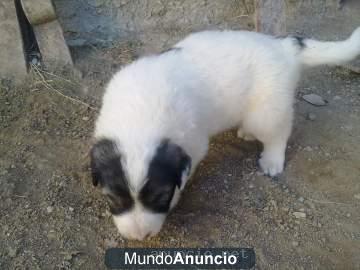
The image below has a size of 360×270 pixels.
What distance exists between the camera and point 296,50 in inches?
182

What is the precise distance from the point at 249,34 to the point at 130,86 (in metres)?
1.34

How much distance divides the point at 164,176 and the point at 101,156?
478 millimetres

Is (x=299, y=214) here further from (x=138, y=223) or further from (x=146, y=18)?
(x=146, y=18)

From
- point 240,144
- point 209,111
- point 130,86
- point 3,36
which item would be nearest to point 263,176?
point 240,144

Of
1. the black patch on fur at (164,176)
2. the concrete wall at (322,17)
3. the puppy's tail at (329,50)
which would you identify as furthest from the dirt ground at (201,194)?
the concrete wall at (322,17)

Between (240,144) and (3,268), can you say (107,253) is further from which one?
(240,144)

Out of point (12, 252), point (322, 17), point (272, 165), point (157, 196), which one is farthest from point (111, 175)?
point (322, 17)

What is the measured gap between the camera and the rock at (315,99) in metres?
5.56

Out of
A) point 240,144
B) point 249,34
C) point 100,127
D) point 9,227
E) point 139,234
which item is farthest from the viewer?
point 240,144

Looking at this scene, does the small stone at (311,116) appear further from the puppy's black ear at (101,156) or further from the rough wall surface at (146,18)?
the puppy's black ear at (101,156)

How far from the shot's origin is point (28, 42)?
224 inches

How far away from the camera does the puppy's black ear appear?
11.5 ft

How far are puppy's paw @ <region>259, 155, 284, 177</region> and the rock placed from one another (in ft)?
3.43

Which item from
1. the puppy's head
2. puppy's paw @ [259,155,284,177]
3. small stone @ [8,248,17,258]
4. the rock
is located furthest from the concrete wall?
small stone @ [8,248,17,258]
